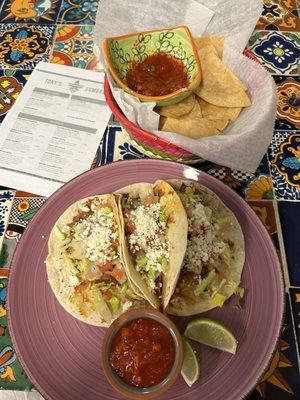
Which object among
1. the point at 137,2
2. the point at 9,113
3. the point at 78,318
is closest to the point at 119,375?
the point at 78,318

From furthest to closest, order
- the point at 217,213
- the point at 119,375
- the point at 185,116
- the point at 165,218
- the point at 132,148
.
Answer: the point at 132,148
the point at 185,116
the point at 217,213
the point at 165,218
the point at 119,375

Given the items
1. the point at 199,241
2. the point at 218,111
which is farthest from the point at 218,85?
the point at 199,241

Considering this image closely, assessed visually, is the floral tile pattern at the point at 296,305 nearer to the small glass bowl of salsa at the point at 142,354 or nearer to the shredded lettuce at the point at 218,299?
the shredded lettuce at the point at 218,299

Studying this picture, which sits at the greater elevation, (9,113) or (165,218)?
(165,218)

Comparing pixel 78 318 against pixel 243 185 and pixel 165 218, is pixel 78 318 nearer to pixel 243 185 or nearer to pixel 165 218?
pixel 165 218

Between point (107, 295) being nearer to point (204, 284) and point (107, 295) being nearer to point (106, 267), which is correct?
point (106, 267)

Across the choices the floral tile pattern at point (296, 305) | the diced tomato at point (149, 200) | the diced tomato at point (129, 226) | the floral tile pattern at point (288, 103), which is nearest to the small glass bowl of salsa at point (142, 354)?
the diced tomato at point (129, 226)

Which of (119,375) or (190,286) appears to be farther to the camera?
(190,286)
